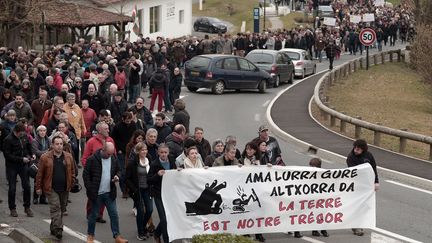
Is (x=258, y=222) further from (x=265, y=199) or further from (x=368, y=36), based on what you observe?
(x=368, y=36)

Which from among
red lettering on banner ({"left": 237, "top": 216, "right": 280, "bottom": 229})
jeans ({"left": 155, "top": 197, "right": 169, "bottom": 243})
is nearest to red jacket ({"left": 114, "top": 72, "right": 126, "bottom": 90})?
red lettering on banner ({"left": 237, "top": 216, "right": 280, "bottom": 229})

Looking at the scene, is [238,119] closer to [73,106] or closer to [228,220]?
[73,106]

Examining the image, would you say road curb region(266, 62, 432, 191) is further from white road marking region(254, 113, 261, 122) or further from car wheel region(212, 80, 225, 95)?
car wheel region(212, 80, 225, 95)

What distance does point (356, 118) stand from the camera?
27.1 meters

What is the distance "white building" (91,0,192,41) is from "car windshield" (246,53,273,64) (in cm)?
1279

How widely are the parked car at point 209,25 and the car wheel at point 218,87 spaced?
117ft

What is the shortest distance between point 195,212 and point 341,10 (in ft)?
224

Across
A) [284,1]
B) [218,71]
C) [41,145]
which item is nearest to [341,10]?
[284,1]

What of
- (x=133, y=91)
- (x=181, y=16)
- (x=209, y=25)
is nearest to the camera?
(x=133, y=91)

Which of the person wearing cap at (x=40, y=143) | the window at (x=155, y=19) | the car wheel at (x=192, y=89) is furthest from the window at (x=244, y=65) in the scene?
the window at (x=155, y=19)

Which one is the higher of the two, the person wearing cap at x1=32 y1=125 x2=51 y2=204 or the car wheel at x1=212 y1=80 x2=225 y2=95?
the person wearing cap at x1=32 y1=125 x2=51 y2=204

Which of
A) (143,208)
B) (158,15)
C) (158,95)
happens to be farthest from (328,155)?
(158,15)

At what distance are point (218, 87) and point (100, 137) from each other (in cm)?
1923

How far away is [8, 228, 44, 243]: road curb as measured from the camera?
14258mm
